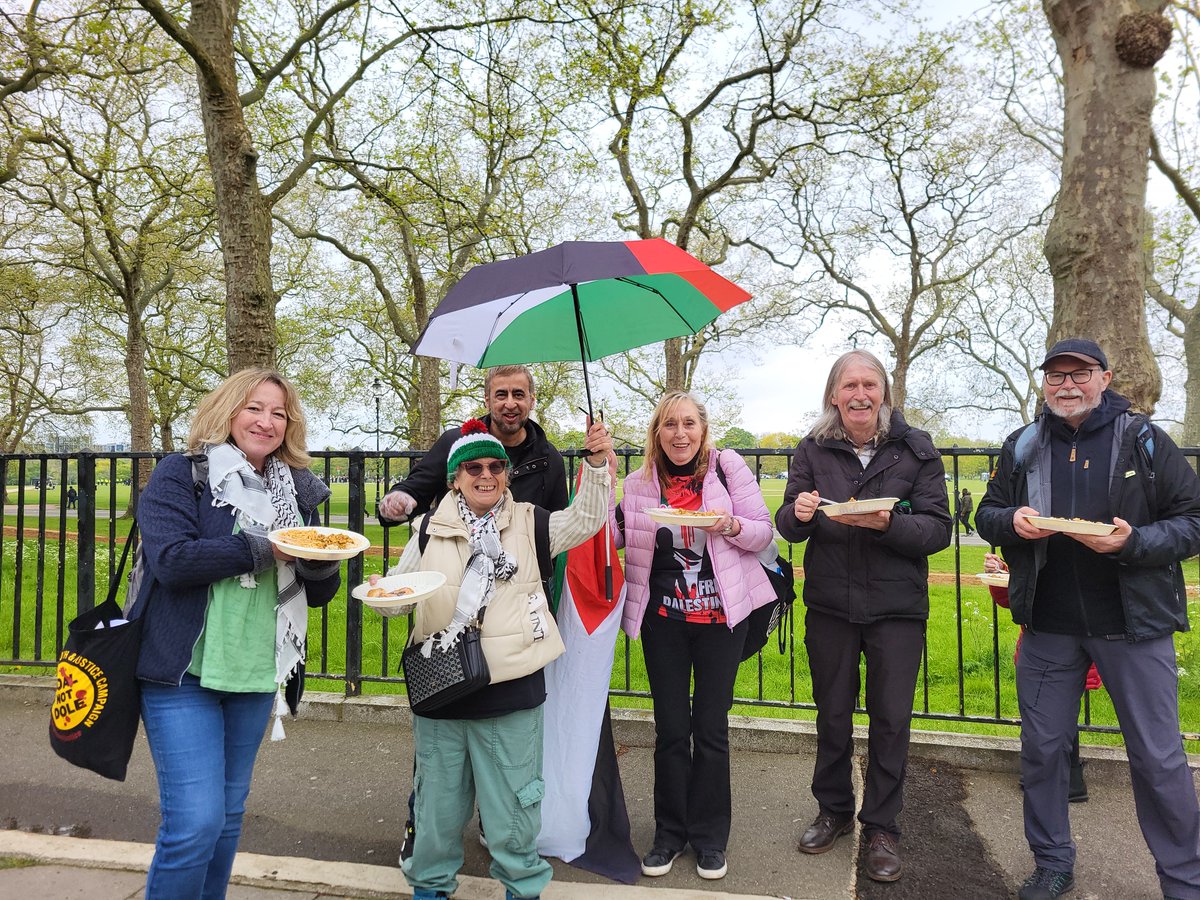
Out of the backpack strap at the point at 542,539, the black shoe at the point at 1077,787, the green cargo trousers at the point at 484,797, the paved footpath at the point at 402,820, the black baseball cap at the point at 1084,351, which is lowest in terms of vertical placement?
the paved footpath at the point at 402,820

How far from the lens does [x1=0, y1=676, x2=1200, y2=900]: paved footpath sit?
307 cm

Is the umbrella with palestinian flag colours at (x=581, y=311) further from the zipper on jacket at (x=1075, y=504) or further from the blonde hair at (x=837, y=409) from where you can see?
the zipper on jacket at (x=1075, y=504)

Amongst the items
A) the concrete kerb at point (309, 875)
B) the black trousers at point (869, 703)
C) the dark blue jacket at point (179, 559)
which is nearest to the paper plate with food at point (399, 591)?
the dark blue jacket at point (179, 559)

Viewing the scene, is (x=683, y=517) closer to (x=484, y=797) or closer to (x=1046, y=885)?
(x=484, y=797)

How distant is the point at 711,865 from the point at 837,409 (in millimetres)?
2161

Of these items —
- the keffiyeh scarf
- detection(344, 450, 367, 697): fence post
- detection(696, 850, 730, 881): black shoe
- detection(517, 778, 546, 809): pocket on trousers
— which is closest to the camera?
the keffiyeh scarf

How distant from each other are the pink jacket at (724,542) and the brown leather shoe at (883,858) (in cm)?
115

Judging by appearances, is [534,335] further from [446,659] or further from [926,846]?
[926,846]

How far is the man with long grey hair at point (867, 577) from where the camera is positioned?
10.6ft

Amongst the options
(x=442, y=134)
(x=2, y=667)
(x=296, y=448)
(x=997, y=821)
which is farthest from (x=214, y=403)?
(x=442, y=134)

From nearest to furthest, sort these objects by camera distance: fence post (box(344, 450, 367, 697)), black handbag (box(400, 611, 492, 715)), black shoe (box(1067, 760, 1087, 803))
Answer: black handbag (box(400, 611, 492, 715))
black shoe (box(1067, 760, 1087, 803))
fence post (box(344, 450, 367, 697))

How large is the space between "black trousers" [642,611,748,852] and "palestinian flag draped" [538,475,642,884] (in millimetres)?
199

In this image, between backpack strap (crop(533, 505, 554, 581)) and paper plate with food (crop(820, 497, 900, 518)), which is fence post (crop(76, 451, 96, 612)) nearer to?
backpack strap (crop(533, 505, 554, 581))

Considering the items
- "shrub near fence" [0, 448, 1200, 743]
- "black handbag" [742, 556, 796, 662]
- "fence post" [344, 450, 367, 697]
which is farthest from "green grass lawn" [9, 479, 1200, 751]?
"black handbag" [742, 556, 796, 662]
